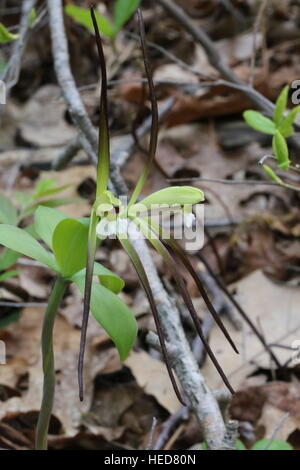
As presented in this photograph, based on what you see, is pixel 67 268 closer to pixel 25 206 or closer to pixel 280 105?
pixel 280 105

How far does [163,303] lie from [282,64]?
1.87 metres

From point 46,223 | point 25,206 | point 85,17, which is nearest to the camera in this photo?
point 46,223

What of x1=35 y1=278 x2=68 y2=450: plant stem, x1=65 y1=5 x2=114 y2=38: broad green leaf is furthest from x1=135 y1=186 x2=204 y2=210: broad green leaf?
x1=65 y1=5 x2=114 y2=38: broad green leaf

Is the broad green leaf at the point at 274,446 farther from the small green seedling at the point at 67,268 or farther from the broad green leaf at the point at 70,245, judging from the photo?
the broad green leaf at the point at 70,245

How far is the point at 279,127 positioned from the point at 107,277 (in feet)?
2.04

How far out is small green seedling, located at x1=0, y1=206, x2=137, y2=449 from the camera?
2.92 feet

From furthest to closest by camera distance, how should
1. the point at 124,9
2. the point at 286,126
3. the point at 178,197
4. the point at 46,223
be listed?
1. the point at 124,9
2. the point at 286,126
3. the point at 46,223
4. the point at 178,197

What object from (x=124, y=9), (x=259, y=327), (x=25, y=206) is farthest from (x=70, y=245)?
(x=124, y=9)

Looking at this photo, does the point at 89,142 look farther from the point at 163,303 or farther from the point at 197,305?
the point at 197,305

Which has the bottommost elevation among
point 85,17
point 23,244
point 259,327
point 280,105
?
point 259,327

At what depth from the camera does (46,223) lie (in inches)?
38.3

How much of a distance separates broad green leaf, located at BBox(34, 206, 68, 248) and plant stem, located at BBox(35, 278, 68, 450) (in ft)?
0.25

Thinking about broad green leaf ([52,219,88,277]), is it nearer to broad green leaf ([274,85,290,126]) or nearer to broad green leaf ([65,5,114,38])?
broad green leaf ([274,85,290,126])

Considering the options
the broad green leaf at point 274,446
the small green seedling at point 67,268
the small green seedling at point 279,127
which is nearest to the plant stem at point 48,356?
the small green seedling at point 67,268
